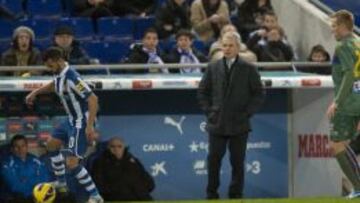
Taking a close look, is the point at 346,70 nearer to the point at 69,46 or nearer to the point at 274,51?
the point at 274,51

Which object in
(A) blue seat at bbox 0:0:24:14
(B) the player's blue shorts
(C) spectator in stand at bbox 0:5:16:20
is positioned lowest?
(B) the player's blue shorts

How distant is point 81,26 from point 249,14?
8.18 feet

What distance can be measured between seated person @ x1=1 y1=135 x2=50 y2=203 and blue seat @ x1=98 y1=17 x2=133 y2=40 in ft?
10.7

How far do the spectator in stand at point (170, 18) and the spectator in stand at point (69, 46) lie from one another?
1.94m

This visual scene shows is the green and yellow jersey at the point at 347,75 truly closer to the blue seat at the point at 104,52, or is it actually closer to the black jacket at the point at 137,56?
the black jacket at the point at 137,56

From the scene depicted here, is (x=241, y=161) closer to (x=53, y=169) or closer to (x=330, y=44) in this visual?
(x=53, y=169)

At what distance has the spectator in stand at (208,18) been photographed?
51.4 ft

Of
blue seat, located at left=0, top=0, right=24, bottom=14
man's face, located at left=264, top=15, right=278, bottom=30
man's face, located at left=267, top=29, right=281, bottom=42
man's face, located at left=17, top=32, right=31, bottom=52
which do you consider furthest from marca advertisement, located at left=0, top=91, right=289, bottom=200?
blue seat, located at left=0, top=0, right=24, bottom=14

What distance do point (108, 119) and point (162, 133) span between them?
0.69 meters

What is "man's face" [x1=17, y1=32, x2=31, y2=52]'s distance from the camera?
13734mm

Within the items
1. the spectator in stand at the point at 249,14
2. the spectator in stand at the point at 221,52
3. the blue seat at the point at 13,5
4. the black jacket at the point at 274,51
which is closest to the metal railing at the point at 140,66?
the spectator in stand at the point at 221,52

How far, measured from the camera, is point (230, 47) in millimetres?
12203

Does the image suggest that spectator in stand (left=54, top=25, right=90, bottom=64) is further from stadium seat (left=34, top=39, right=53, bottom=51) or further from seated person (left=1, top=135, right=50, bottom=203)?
seated person (left=1, top=135, right=50, bottom=203)

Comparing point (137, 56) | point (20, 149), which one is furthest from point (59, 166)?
point (137, 56)
